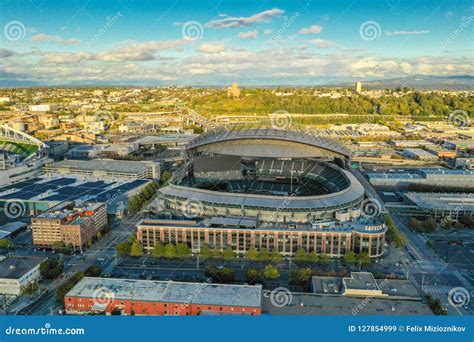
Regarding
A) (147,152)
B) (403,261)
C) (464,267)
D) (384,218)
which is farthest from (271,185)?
(147,152)

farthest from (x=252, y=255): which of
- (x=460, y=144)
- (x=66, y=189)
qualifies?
(x=460, y=144)

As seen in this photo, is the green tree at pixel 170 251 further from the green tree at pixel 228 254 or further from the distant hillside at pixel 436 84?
the distant hillside at pixel 436 84

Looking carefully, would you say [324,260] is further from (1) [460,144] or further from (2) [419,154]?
(1) [460,144]

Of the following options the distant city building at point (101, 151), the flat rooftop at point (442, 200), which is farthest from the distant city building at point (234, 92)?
the flat rooftop at point (442, 200)

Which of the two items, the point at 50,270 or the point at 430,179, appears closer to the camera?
the point at 50,270

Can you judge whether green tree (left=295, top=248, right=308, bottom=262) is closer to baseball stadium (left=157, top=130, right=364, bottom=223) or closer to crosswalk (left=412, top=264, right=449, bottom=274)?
baseball stadium (left=157, top=130, right=364, bottom=223)
